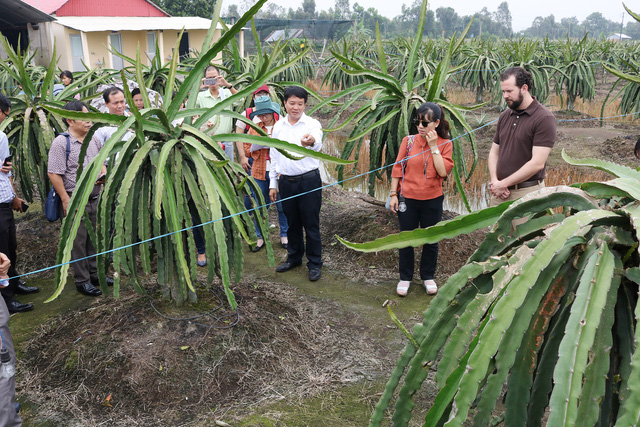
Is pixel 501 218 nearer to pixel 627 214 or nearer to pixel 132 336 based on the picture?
pixel 627 214

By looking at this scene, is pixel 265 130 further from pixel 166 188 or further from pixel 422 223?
pixel 166 188

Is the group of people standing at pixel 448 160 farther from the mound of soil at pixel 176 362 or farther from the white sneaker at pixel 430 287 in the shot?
the mound of soil at pixel 176 362

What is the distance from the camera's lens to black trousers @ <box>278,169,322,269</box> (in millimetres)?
4816

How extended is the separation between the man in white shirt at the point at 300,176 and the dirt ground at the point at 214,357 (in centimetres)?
53

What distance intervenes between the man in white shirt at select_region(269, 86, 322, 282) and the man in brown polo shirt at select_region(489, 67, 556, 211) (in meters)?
1.53

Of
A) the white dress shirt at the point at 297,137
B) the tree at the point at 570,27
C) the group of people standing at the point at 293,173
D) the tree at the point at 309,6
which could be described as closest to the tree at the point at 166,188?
the group of people standing at the point at 293,173

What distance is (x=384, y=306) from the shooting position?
4.47 metres

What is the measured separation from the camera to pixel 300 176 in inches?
188

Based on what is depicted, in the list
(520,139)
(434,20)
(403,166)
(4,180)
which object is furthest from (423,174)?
(434,20)

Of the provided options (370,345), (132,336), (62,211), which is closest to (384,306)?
(370,345)

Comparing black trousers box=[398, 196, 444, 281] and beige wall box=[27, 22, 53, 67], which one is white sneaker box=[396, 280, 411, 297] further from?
beige wall box=[27, 22, 53, 67]

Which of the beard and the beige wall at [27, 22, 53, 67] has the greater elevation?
the beige wall at [27, 22, 53, 67]

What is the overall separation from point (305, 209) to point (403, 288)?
3.65ft

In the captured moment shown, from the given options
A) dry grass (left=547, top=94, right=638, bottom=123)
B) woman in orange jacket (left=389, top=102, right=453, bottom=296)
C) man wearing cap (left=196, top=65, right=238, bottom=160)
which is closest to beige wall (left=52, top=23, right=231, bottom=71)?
dry grass (left=547, top=94, right=638, bottom=123)
